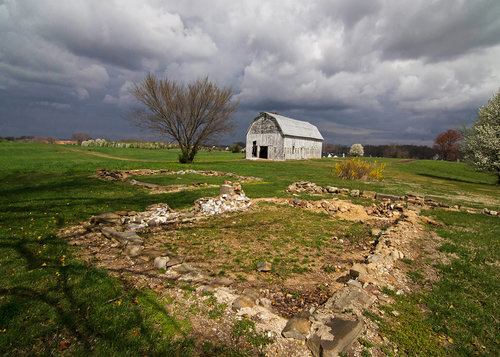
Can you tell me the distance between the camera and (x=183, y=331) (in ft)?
9.98

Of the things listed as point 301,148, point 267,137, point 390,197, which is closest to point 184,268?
point 390,197

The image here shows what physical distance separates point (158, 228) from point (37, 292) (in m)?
3.83

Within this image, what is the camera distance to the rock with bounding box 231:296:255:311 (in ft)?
11.5

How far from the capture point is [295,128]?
135 feet

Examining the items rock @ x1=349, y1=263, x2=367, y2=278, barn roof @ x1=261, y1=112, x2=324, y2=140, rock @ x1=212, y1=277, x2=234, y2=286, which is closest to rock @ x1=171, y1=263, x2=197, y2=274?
rock @ x1=212, y1=277, x2=234, y2=286

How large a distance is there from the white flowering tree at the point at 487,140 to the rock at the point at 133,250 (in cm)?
3166

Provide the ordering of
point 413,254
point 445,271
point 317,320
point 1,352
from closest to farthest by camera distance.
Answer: point 1,352
point 317,320
point 445,271
point 413,254

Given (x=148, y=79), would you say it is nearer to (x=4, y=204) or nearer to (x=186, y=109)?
(x=186, y=109)

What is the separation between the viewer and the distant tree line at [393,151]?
72562mm

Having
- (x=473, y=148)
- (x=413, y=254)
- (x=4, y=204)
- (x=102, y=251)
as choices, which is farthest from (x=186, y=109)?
(x=473, y=148)

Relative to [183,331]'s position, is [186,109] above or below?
above

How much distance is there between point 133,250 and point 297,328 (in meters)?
3.88

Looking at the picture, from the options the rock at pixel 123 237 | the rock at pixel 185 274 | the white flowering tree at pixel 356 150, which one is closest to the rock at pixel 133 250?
the rock at pixel 123 237

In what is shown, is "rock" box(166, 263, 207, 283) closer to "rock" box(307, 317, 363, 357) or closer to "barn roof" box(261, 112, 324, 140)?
"rock" box(307, 317, 363, 357)
